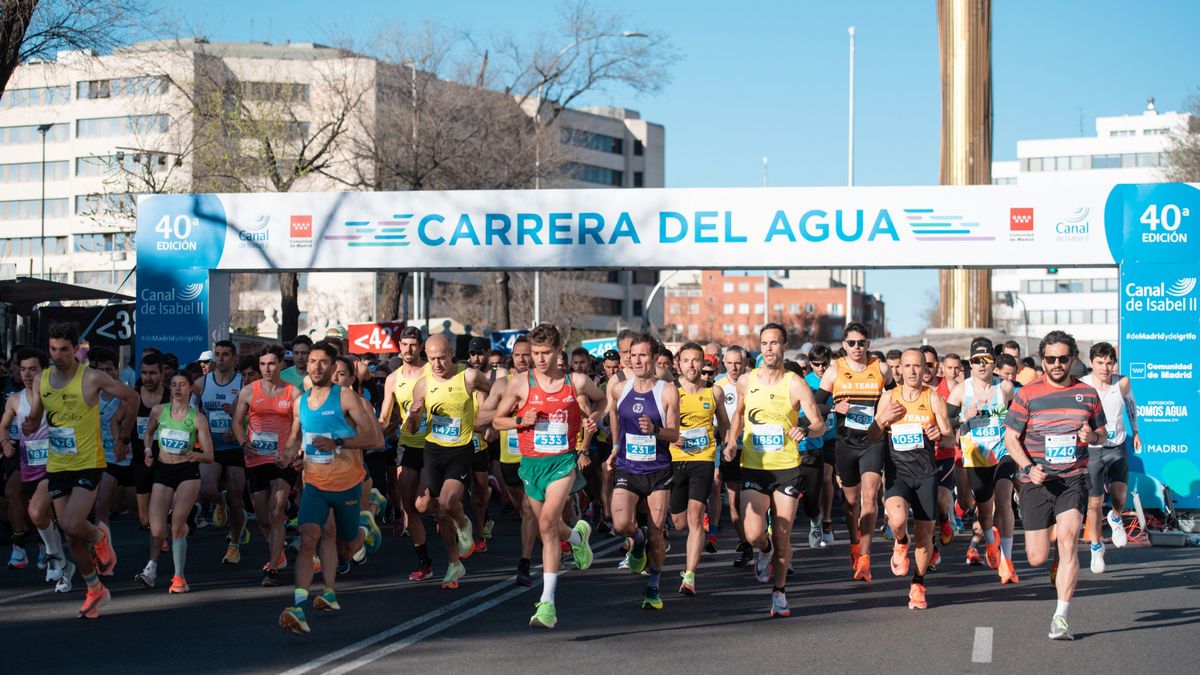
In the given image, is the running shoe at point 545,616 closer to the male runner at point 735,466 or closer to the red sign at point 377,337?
the male runner at point 735,466

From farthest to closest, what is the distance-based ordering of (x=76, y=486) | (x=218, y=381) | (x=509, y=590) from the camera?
(x=218, y=381)
(x=509, y=590)
(x=76, y=486)

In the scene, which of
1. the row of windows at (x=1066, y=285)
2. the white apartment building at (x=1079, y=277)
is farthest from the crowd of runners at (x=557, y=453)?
the row of windows at (x=1066, y=285)

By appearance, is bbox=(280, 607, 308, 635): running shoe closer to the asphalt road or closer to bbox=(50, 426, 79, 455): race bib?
the asphalt road

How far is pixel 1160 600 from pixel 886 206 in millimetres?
7424

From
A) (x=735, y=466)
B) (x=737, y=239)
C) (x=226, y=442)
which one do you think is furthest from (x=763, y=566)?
(x=737, y=239)

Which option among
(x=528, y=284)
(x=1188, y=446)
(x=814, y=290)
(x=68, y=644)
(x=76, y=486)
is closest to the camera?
(x=68, y=644)

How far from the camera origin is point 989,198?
56.8 ft

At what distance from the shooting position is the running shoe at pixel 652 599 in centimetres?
1036

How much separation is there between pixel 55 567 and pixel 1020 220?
1146cm

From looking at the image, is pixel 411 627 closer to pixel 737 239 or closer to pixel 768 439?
pixel 768 439

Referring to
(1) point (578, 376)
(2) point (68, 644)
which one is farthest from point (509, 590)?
(2) point (68, 644)

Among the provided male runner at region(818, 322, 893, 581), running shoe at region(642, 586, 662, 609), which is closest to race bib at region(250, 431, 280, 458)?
running shoe at region(642, 586, 662, 609)

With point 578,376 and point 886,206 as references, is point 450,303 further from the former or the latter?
point 578,376

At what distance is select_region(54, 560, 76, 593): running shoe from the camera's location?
1146 centimetres
